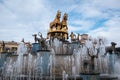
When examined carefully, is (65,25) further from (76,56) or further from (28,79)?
(28,79)

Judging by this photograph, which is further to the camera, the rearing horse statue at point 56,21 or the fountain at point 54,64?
the rearing horse statue at point 56,21

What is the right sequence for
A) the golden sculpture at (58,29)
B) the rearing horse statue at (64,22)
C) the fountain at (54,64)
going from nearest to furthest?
the fountain at (54,64) → the golden sculpture at (58,29) → the rearing horse statue at (64,22)

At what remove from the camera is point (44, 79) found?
14961 mm

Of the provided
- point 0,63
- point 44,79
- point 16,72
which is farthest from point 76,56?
point 0,63

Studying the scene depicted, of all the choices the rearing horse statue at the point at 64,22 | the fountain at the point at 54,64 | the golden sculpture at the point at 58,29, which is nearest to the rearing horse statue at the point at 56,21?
the golden sculpture at the point at 58,29

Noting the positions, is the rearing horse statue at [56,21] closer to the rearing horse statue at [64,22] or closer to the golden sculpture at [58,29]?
the golden sculpture at [58,29]

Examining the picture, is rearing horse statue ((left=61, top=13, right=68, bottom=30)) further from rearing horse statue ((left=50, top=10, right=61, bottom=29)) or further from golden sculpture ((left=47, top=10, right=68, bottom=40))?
rearing horse statue ((left=50, top=10, right=61, bottom=29))

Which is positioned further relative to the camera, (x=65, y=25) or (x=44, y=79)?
(x=65, y=25)

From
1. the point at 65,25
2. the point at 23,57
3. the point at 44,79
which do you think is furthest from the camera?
the point at 65,25

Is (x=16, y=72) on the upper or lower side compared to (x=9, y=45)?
lower

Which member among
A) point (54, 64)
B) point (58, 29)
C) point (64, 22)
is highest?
point (64, 22)

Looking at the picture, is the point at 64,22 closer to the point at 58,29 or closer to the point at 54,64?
the point at 58,29

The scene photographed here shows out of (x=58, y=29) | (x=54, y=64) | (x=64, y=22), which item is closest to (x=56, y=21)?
(x=58, y=29)

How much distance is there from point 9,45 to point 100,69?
159ft
